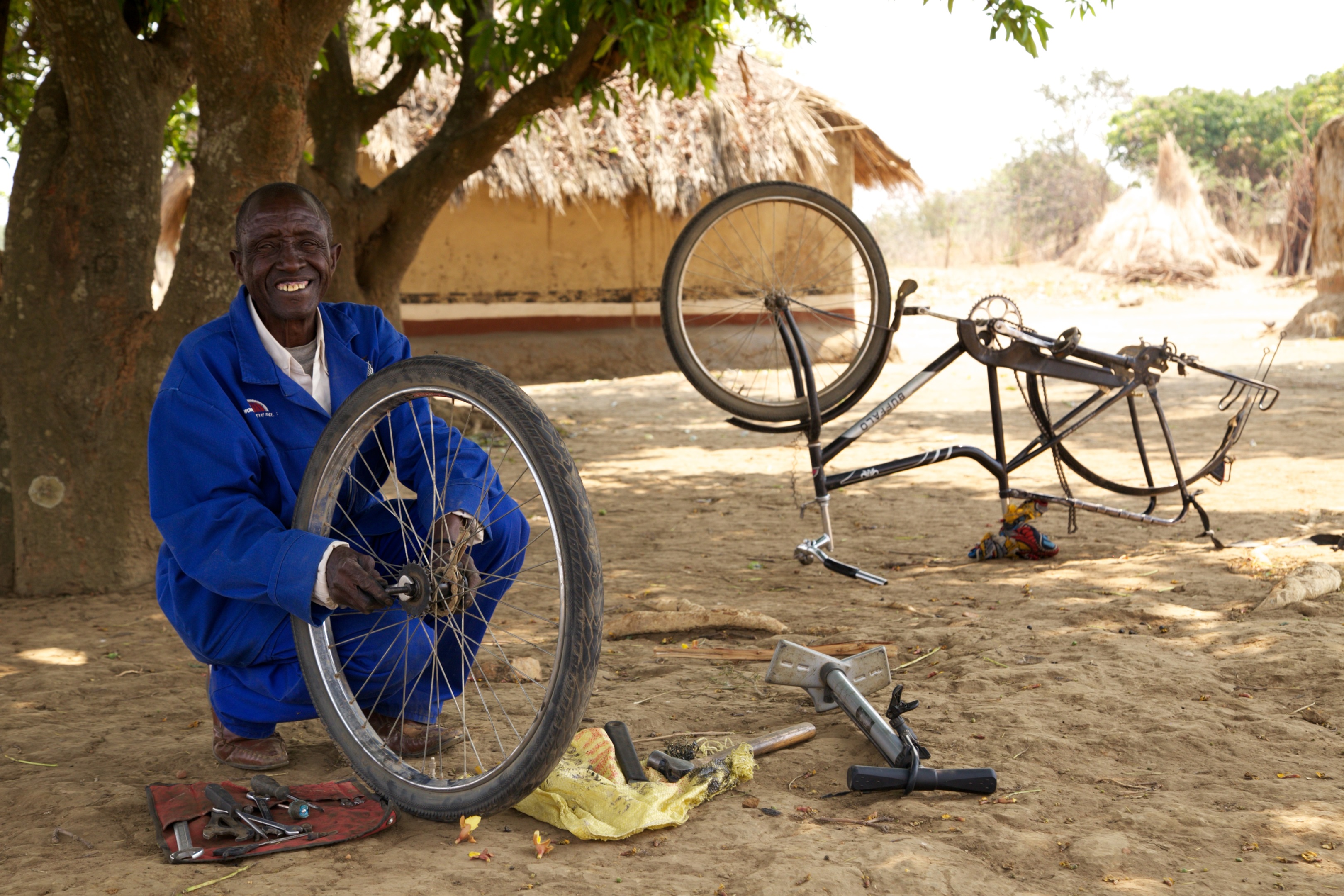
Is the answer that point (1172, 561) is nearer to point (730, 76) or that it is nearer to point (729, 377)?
point (729, 377)

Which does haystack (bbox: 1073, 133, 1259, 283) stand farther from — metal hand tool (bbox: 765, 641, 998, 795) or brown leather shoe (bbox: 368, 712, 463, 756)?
brown leather shoe (bbox: 368, 712, 463, 756)

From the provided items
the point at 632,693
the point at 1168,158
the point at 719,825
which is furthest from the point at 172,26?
the point at 1168,158

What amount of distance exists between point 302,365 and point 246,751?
924 millimetres

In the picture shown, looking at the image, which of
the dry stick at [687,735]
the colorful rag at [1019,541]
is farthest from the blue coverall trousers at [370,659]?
the colorful rag at [1019,541]

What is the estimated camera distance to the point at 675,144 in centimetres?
1175

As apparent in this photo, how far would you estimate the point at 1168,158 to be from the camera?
72.2 feet

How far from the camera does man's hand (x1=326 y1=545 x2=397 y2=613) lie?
6.93ft

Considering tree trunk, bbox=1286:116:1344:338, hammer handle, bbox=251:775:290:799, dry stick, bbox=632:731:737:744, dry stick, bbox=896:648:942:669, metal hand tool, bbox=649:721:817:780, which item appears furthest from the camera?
tree trunk, bbox=1286:116:1344:338

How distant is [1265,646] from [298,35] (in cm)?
402

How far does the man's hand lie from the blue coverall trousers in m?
0.30

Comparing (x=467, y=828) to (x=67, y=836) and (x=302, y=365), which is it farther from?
(x=302, y=365)

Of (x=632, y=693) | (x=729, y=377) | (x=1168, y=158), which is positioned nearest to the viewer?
(x=632, y=693)

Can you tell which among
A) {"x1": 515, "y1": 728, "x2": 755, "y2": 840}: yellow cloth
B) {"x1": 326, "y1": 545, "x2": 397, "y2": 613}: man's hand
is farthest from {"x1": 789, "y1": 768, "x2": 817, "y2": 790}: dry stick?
{"x1": 326, "y1": 545, "x2": 397, "y2": 613}: man's hand

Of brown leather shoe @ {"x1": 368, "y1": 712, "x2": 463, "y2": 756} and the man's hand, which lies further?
brown leather shoe @ {"x1": 368, "y1": 712, "x2": 463, "y2": 756}
